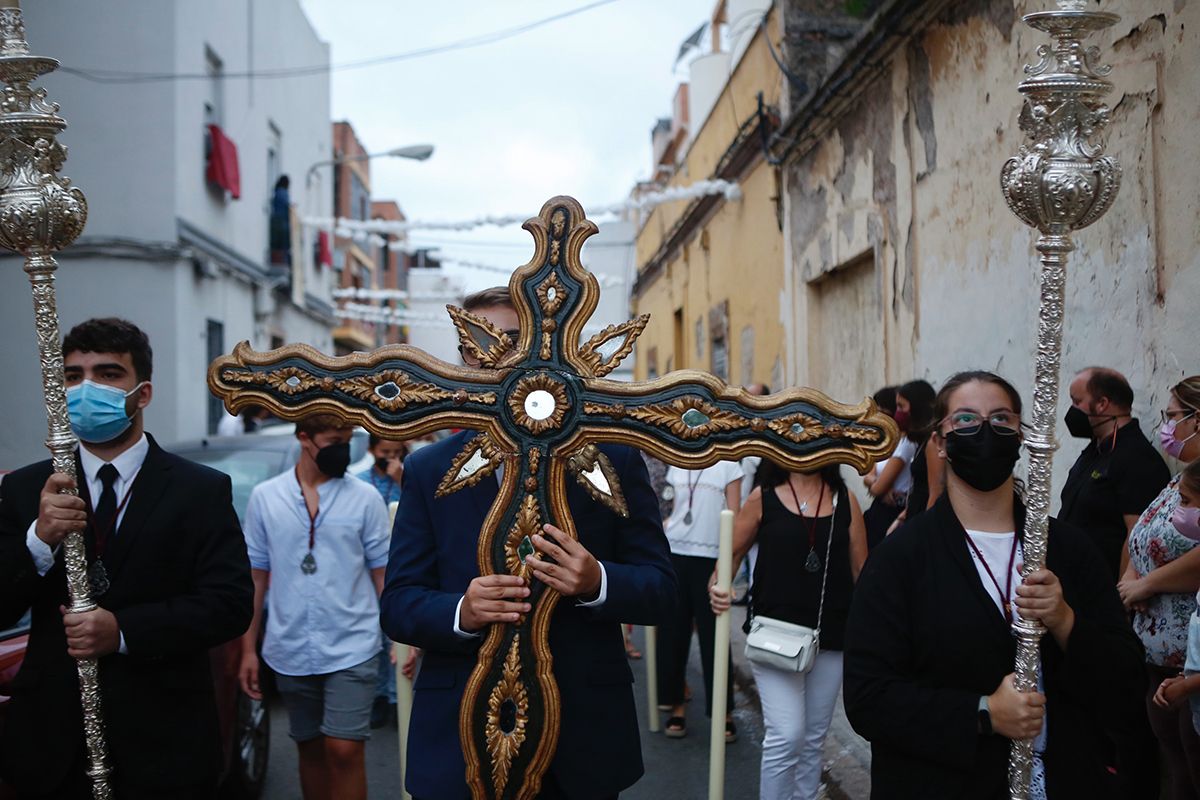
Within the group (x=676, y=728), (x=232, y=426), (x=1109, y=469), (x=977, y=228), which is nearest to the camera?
(x=1109, y=469)

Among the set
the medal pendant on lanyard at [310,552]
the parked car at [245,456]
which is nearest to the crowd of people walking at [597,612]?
the medal pendant on lanyard at [310,552]

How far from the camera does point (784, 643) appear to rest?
472 cm

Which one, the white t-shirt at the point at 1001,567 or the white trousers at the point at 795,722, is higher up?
the white t-shirt at the point at 1001,567

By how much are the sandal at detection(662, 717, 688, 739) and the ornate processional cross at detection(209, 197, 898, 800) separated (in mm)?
4271

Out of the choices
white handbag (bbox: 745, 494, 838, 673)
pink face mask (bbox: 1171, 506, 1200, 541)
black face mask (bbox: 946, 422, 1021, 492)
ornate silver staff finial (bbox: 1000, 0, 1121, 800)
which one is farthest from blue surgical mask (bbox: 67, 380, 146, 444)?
pink face mask (bbox: 1171, 506, 1200, 541)

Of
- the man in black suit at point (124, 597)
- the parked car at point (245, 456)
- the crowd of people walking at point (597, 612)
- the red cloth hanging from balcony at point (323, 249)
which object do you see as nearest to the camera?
the crowd of people walking at point (597, 612)

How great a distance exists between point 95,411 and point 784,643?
2818mm

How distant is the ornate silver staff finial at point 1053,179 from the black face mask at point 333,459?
3.08 meters

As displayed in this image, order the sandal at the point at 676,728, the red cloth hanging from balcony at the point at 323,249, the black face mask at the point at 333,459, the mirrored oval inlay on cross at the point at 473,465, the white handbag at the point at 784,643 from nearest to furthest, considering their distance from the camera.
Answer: the mirrored oval inlay on cross at the point at 473,465 → the white handbag at the point at 784,643 → the black face mask at the point at 333,459 → the sandal at the point at 676,728 → the red cloth hanging from balcony at the point at 323,249

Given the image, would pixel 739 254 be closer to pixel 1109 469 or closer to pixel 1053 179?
pixel 1109 469

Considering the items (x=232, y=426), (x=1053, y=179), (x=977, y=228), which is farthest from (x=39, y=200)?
(x=232, y=426)

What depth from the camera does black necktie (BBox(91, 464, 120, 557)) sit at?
3.20 meters

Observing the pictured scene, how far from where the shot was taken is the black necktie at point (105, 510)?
3.20 metres

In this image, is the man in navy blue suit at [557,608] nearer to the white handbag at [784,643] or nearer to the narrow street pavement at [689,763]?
the white handbag at [784,643]
